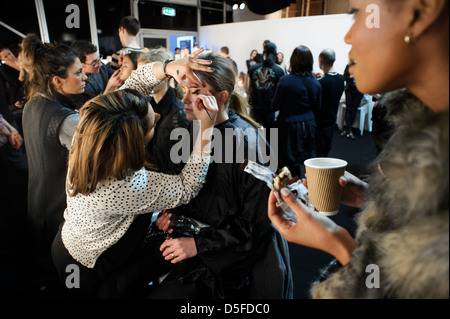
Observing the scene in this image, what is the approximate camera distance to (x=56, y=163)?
5.48ft

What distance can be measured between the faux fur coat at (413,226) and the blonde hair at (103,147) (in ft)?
2.64

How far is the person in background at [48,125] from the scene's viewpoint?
1640 millimetres

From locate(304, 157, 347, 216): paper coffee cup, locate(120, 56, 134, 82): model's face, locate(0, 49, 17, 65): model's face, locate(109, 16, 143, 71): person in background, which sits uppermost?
locate(109, 16, 143, 71): person in background

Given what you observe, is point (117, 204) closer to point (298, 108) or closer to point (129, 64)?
point (129, 64)

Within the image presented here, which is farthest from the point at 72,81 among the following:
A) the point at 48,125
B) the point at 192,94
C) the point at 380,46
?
the point at 380,46

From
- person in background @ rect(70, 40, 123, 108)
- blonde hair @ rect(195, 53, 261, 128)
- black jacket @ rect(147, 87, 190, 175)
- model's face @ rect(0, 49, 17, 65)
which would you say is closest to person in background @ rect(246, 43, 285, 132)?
person in background @ rect(70, 40, 123, 108)

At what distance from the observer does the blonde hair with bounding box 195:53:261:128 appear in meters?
1.51

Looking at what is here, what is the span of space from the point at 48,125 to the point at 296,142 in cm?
265

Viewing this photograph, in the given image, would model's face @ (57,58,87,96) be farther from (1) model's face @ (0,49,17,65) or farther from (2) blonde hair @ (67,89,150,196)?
(1) model's face @ (0,49,17,65)

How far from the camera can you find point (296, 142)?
343 cm

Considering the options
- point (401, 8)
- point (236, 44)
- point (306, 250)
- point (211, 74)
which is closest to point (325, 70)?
point (306, 250)

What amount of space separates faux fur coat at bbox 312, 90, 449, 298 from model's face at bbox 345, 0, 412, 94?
8 centimetres
